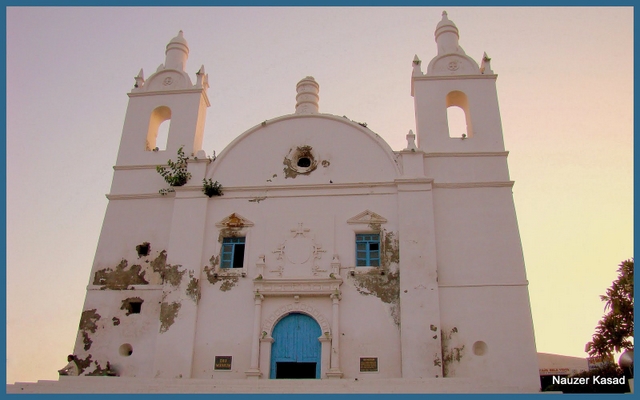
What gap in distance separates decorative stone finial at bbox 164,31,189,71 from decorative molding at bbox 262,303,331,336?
915 centimetres

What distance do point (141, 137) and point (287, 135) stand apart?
15.0ft

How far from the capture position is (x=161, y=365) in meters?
14.4

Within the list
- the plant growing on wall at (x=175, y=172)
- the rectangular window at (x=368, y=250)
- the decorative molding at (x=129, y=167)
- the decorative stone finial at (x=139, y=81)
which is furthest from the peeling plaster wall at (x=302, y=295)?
the decorative stone finial at (x=139, y=81)

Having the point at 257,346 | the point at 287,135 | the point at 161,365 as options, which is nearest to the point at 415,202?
the point at 287,135

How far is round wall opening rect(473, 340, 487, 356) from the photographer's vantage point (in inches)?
551

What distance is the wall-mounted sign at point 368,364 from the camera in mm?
13961

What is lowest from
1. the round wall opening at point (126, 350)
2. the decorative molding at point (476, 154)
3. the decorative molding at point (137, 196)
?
the round wall opening at point (126, 350)

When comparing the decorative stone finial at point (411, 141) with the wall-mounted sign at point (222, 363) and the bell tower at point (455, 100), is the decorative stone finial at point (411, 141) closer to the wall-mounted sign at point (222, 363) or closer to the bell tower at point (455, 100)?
the bell tower at point (455, 100)

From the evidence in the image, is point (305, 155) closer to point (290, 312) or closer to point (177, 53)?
point (290, 312)

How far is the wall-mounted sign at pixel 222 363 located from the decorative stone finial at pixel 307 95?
7.67 metres

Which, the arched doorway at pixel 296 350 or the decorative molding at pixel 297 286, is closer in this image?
the arched doorway at pixel 296 350

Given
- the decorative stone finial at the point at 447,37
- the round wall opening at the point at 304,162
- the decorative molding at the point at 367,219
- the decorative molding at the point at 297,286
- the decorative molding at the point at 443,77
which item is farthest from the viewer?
the decorative stone finial at the point at 447,37

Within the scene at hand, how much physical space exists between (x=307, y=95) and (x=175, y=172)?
475cm

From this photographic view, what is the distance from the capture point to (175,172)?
665 inches
